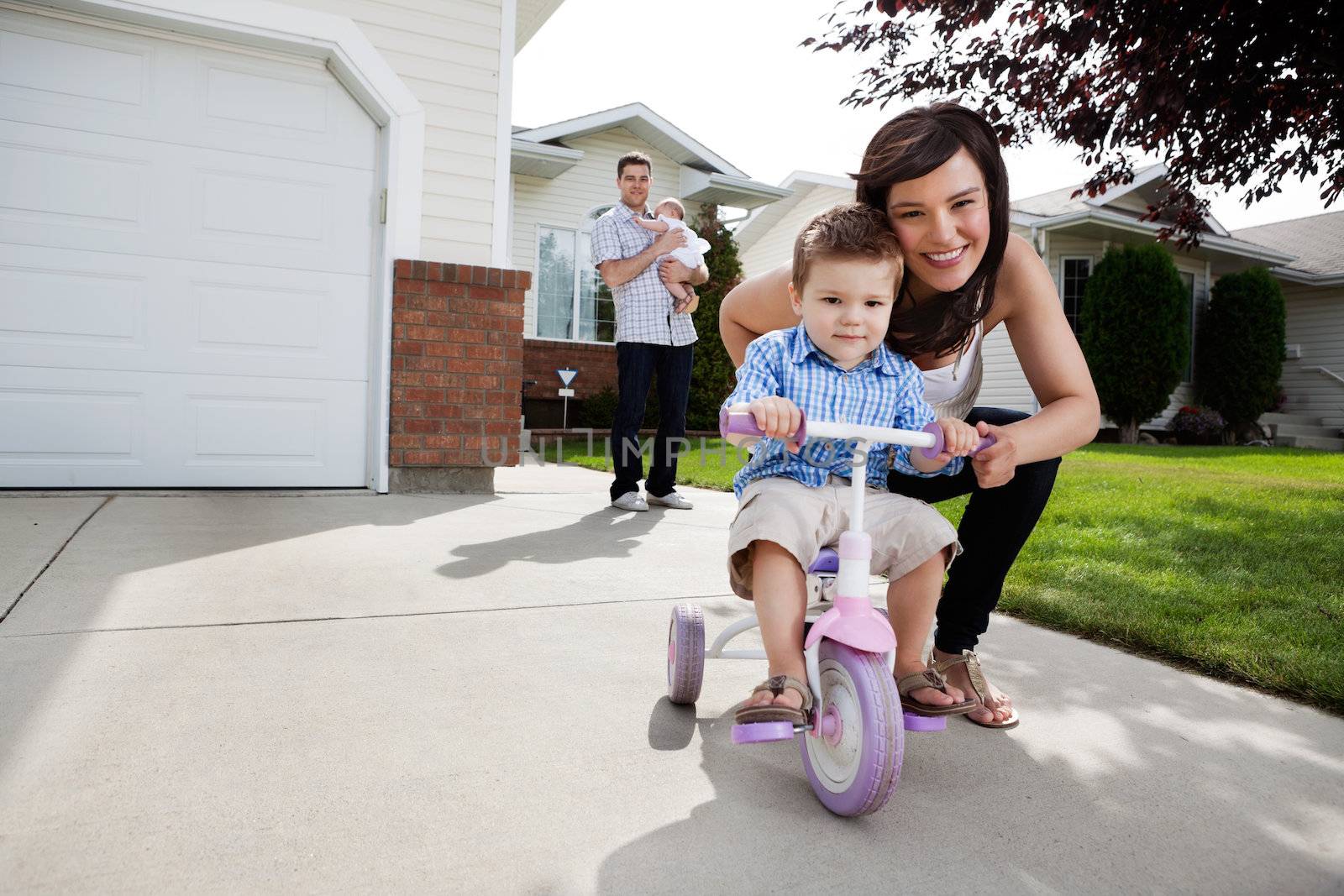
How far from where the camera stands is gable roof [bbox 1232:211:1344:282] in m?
17.4

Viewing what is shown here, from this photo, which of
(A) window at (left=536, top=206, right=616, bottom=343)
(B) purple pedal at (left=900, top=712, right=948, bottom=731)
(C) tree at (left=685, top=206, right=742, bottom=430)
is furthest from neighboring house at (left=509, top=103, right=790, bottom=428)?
(B) purple pedal at (left=900, top=712, right=948, bottom=731)

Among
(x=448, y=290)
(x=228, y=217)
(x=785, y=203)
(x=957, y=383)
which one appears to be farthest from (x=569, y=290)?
(x=957, y=383)

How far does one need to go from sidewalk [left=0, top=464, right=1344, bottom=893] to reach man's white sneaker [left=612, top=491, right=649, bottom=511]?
200 cm

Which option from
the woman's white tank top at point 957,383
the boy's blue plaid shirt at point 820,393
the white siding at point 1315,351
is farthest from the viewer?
the white siding at point 1315,351

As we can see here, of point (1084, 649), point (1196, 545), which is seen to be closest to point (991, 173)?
point (1084, 649)

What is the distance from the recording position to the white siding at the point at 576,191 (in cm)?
1405

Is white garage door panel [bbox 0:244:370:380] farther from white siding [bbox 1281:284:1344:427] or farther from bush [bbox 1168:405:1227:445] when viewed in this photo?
white siding [bbox 1281:284:1344:427]

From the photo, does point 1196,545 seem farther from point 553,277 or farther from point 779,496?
point 553,277

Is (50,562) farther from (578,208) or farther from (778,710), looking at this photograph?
(578,208)

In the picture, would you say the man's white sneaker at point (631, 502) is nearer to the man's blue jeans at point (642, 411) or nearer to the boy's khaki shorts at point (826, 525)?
the man's blue jeans at point (642, 411)

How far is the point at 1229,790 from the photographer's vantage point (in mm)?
1669

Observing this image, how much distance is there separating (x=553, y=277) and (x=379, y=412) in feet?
31.5

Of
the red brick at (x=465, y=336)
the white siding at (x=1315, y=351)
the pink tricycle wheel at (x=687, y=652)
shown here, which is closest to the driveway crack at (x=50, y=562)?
the pink tricycle wheel at (x=687, y=652)

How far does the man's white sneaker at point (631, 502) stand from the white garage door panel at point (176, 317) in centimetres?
163
